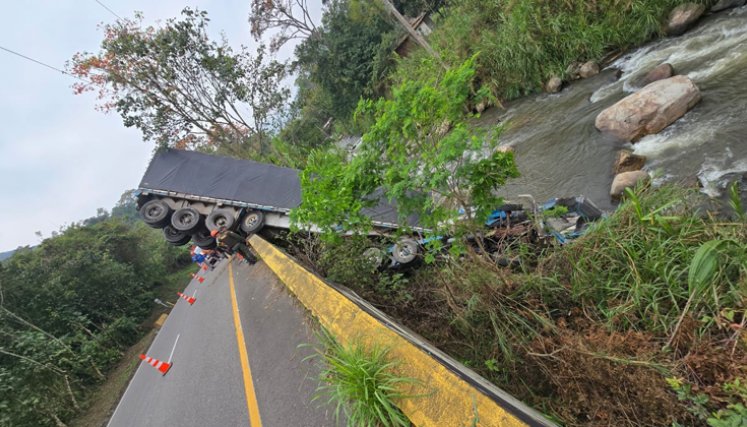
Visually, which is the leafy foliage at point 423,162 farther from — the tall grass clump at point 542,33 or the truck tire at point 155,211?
the truck tire at point 155,211

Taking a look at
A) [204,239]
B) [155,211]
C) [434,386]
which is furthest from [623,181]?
[155,211]

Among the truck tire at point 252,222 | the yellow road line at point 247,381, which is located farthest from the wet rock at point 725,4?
the yellow road line at point 247,381

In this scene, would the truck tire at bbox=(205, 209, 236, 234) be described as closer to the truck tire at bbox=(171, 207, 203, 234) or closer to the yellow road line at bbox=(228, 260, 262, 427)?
the truck tire at bbox=(171, 207, 203, 234)

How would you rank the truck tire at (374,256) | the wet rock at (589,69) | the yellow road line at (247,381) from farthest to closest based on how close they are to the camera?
the wet rock at (589,69) < the truck tire at (374,256) < the yellow road line at (247,381)

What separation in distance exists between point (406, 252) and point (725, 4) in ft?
33.2

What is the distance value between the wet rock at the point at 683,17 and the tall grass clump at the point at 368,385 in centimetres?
1148

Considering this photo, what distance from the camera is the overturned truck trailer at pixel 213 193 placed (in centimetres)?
934

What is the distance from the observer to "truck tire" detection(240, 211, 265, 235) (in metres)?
9.26

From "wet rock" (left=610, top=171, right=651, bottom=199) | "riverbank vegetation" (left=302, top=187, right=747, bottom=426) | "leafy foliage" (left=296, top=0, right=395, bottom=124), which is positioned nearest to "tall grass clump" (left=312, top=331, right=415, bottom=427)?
"riverbank vegetation" (left=302, top=187, right=747, bottom=426)

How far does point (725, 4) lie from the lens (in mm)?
8203

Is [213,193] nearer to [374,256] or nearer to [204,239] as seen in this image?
[204,239]

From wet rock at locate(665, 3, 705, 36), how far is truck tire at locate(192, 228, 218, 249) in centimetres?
1386

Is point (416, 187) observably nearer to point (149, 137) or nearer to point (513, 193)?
point (513, 193)

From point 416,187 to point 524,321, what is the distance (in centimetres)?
131
